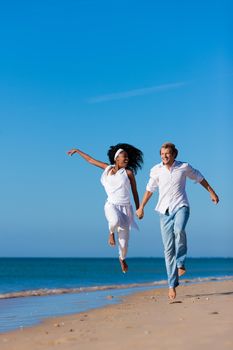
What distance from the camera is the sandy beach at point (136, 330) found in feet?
18.9

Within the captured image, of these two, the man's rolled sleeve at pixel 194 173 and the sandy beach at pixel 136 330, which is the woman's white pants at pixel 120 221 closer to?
the man's rolled sleeve at pixel 194 173

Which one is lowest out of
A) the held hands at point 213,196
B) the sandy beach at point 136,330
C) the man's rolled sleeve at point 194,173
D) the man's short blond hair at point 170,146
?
the sandy beach at point 136,330

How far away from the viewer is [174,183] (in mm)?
9484

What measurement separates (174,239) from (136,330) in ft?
10.7

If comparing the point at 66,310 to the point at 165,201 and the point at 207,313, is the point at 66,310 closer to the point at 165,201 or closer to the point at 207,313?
the point at 165,201

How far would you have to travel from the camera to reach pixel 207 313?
764 centimetres

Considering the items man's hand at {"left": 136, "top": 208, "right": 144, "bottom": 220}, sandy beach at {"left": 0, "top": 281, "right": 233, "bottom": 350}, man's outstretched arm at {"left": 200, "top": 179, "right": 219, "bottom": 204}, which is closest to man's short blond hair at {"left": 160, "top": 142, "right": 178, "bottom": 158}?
man's outstretched arm at {"left": 200, "top": 179, "right": 219, "bottom": 204}

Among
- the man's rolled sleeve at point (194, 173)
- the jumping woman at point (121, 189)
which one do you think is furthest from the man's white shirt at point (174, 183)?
the jumping woman at point (121, 189)

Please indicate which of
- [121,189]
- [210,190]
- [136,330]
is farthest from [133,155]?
[136,330]

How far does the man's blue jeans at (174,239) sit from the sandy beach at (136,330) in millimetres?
922

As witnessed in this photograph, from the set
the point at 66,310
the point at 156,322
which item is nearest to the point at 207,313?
the point at 156,322

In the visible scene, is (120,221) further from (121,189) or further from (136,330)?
(136,330)

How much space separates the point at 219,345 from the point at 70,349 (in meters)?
1.32

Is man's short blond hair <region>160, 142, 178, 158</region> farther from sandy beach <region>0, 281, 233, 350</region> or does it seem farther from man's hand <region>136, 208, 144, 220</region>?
sandy beach <region>0, 281, 233, 350</region>
